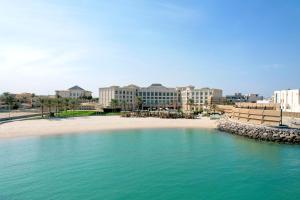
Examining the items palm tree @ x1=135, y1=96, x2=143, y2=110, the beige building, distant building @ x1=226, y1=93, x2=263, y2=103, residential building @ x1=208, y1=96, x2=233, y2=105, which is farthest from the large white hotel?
distant building @ x1=226, y1=93, x2=263, y2=103

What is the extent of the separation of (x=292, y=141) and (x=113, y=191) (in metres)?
32.3

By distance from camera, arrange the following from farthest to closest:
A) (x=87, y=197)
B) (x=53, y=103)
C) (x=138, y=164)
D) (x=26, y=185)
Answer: (x=53, y=103), (x=138, y=164), (x=26, y=185), (x=87, y=197)

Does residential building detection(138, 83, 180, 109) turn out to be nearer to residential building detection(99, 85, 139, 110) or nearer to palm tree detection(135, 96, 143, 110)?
residential building detection(99, 85, 139, 110)

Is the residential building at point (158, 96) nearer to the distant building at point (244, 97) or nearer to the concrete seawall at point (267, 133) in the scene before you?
the distant building at point (244, 97)

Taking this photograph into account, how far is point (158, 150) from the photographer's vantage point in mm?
36375

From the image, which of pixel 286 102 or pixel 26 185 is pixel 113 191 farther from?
pixel 286 102

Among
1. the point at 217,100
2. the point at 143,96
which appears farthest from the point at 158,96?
the point at 217,100

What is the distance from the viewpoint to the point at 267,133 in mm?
→ 45344

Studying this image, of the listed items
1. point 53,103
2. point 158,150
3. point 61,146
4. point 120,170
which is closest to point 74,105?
point 53,103

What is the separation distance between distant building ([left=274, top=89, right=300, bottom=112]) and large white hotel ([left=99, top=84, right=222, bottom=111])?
50.7 meters

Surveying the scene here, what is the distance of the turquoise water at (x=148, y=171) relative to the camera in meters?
20.4

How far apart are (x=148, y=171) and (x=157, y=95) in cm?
12131

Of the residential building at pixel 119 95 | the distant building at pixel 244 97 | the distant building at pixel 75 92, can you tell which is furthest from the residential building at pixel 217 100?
the distant building at pixel 75 92

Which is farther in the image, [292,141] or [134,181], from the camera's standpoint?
[292,141]
